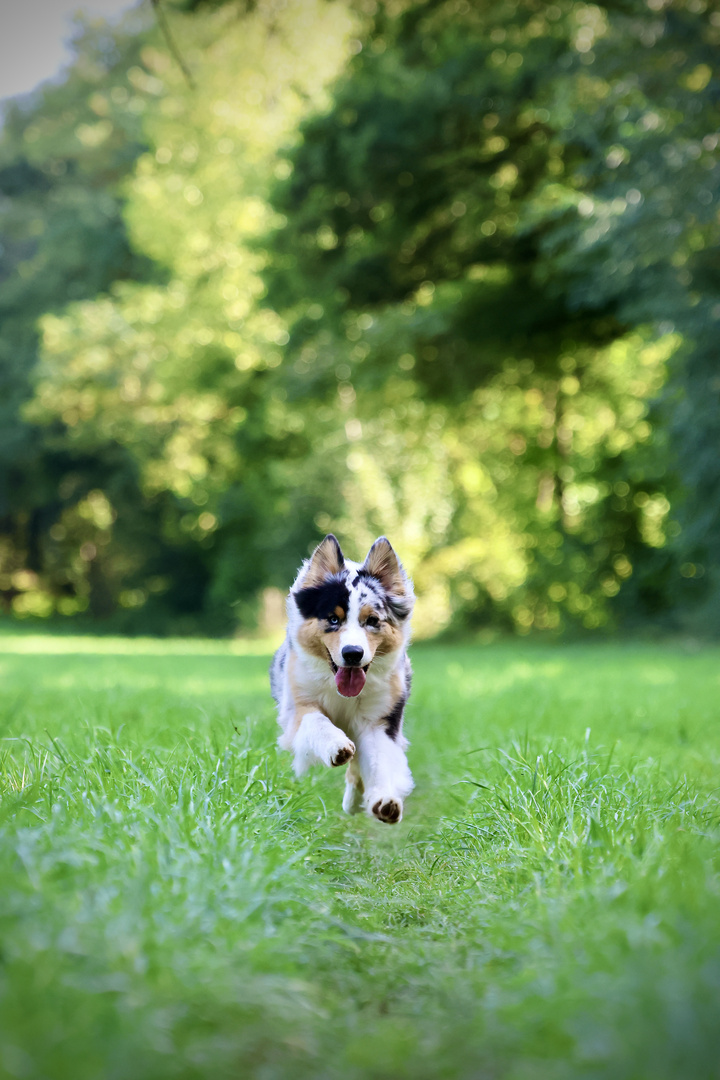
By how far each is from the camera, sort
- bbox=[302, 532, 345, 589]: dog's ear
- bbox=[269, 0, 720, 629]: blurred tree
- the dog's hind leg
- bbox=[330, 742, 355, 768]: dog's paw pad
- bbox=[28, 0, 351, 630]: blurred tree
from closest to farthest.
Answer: bbox=[330, 742, 355, 768]: dog's paw pad → the dog's hind leg → bbox=[302, 532, 345, 589]: dog's ear → bbox=[269, 0, 720, 629]: blurred tree → bbox=[28, 0, 351, 630]: blurred tree

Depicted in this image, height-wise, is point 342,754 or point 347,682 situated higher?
point 347,682

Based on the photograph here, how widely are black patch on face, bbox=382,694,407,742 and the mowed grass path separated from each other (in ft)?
1.35

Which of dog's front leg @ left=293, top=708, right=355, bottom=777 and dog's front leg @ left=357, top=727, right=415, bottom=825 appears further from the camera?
dog's front leg @ left=293, top=708, right=355, bottom=777

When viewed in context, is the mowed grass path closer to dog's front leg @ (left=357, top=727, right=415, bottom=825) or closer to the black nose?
dog's front leg @ (left=357, top=727, right=415, bottom=825)

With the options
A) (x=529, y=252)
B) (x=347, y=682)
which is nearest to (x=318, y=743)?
(x=347, y=682)

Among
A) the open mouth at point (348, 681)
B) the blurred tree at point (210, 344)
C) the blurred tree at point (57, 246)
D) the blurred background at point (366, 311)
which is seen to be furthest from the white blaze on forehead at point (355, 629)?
the blurred tree at point (57, 246)

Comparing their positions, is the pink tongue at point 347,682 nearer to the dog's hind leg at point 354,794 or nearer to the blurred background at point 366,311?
the dog's hind leg at point 354,794

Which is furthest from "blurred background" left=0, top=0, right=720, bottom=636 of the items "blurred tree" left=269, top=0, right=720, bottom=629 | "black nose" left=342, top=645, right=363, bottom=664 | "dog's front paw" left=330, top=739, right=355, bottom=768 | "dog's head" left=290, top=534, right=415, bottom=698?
"dog's front paw" left=330, top=739, right=355, bottom=768

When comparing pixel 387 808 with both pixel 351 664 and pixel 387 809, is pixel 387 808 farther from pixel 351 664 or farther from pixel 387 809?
pixel 351 664

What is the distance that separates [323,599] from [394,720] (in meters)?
0.68

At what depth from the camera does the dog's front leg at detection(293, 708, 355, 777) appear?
12.2ft

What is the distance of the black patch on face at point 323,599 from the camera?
435cm

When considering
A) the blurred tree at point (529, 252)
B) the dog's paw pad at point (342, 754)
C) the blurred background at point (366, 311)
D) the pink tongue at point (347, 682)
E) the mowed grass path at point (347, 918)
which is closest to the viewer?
the mowed grass path at point (347, 918)

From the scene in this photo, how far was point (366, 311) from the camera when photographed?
1698cm
